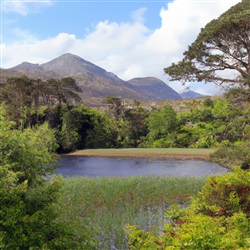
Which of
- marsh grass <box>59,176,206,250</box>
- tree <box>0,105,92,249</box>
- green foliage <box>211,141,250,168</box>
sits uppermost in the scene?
tree <box>0,105,92,249</box>

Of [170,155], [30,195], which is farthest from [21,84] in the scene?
[30,195]

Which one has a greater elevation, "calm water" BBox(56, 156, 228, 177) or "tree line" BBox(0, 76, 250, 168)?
"tree line" BBox(0, 76, 250, 168)

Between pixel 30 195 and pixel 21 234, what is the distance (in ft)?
1.97

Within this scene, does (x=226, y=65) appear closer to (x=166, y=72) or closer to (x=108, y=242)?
(x=166, y=72)

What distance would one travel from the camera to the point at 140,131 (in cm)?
3653

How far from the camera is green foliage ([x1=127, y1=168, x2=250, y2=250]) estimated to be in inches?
132

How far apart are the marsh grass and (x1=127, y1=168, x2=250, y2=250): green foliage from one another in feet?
5.76

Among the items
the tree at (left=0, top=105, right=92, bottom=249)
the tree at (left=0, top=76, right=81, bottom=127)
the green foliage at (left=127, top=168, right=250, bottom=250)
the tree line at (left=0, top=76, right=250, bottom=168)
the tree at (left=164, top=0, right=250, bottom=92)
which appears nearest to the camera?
the green foliage at (left=127, top=168, right=250, bottom=250)

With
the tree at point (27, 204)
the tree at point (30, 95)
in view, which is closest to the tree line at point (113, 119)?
the tree at point (30, 95)

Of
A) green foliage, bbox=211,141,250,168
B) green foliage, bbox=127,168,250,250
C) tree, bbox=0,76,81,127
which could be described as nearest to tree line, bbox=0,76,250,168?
tree, bbox=0,76,81,127

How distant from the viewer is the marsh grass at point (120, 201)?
7.37 metres

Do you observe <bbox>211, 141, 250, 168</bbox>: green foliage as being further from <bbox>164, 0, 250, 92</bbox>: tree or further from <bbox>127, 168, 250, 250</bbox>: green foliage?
<bbox>127, 168, 250, 250</bbox>: green foliage

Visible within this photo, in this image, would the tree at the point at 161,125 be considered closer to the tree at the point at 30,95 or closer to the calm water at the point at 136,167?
the calm water at the point at 136,167

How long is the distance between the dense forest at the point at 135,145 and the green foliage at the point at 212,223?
0.06ft
